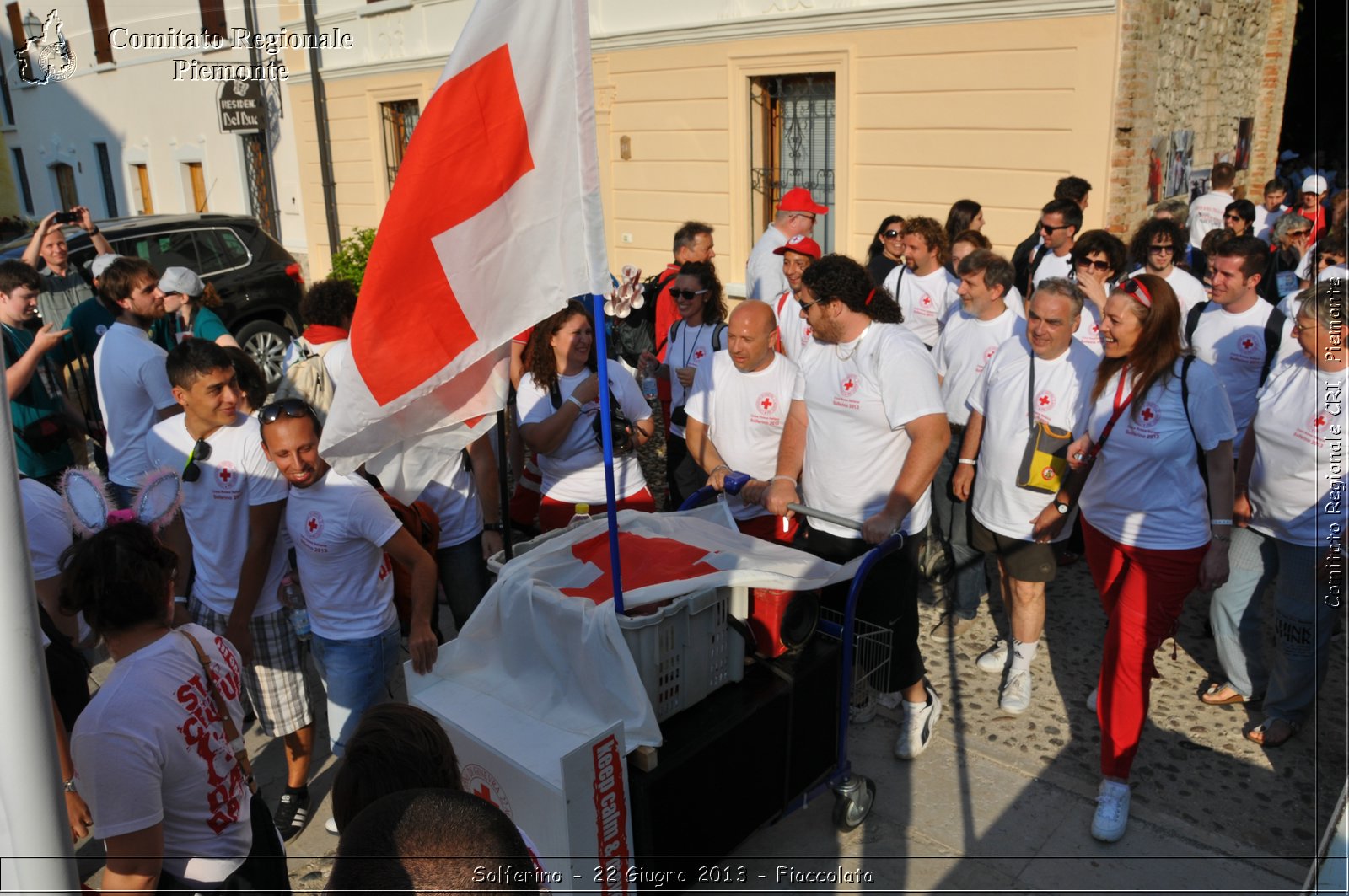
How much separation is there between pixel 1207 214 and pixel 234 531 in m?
9.03

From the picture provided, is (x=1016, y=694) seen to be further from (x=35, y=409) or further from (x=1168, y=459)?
(x=35, y=409)

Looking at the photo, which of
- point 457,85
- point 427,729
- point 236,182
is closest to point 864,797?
point 427,729

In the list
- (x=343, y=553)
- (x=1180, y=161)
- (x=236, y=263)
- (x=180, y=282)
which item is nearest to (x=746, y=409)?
(x=343, y=553)

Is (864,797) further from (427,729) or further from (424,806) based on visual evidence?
(424,806)

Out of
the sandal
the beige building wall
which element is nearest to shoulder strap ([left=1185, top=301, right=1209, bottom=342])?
the sandal

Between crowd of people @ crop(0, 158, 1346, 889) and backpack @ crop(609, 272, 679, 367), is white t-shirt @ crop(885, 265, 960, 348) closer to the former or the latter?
crowd of people @ crop(0, 158, 1346, 889)

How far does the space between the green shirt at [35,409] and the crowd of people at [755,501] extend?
0.05 ft

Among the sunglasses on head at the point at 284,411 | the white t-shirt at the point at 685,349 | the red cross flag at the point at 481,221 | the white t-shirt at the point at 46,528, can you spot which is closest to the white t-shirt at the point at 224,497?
the sunglasses on head at the point at 284,411

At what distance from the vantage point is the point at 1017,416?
4.37 m

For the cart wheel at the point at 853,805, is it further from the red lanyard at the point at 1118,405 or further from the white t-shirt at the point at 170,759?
the white t-shirt at the point at 170,759

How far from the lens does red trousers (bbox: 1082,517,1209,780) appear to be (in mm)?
3605

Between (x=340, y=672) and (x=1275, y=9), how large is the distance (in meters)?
14.6

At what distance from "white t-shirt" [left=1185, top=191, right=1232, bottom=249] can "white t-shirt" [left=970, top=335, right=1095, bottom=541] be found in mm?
5920

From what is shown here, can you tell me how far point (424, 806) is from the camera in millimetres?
1536
